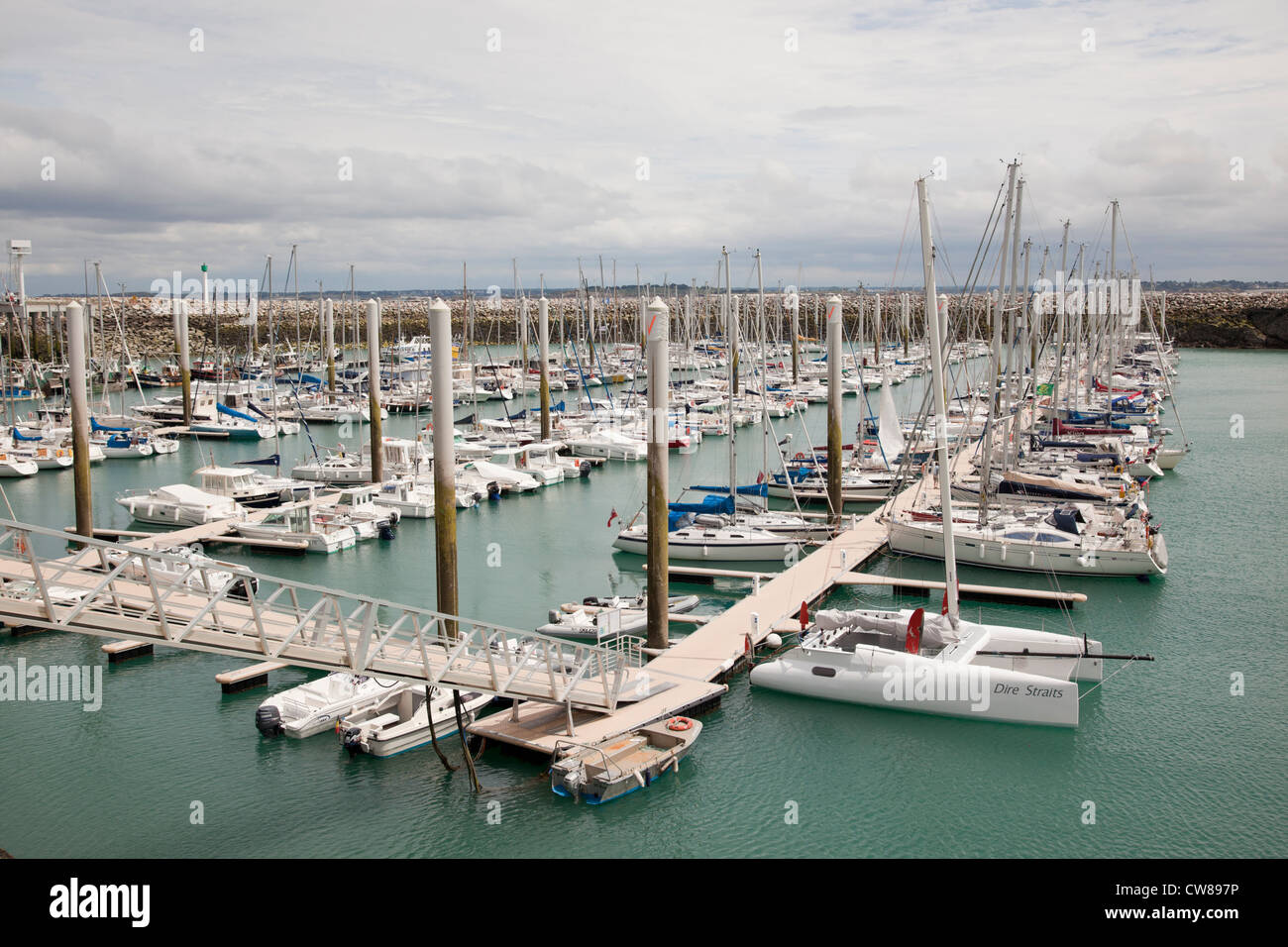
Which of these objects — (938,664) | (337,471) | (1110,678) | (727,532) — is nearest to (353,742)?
(938,664)

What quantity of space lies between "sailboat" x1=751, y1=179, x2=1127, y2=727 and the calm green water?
43cm

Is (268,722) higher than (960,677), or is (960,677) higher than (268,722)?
(960,677)

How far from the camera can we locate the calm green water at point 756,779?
19.0 meters

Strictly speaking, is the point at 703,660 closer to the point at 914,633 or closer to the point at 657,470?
the point at 657,470

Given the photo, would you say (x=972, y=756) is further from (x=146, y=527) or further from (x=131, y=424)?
(x=131, y=424)

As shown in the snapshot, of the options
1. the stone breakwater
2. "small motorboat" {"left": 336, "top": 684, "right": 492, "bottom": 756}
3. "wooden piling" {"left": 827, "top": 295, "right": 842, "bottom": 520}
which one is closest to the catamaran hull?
"small motorboat" {"left": 336, "top": 684, "right": 492, "bottom": 756}

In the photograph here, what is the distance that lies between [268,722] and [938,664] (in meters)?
15.0

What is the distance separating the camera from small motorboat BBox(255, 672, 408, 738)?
22688mm

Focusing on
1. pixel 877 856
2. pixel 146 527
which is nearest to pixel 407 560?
pixel 146 527

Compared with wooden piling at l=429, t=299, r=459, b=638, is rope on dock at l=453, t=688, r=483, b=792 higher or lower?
lower

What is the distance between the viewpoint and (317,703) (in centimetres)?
2331

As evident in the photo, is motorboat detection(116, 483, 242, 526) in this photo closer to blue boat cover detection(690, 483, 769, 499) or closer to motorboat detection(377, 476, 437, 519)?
motorboat detection(377, 476, 437, 519)

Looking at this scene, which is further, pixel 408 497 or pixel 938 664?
pixel 408 497
